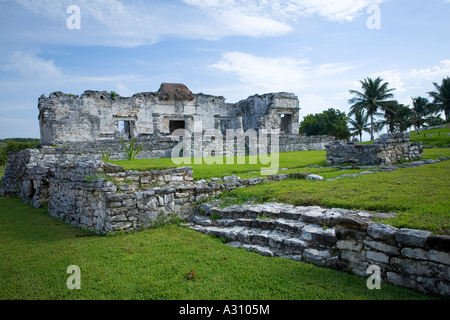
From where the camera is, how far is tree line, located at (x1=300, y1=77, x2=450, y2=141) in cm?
3450

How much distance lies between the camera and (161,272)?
14.0 feet

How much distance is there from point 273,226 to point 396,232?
2.18 m

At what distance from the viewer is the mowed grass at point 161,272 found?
11.8 ft

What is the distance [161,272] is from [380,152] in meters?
10.1

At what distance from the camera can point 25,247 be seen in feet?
18.5

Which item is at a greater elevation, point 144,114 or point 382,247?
point 144,114

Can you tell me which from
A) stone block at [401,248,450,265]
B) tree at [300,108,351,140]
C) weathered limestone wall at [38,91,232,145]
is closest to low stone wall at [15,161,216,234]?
stone block at [401,248,450,265]

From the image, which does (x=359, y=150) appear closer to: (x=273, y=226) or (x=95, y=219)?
(x=273, y=226)

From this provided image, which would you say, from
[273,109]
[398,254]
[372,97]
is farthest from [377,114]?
[398,254]

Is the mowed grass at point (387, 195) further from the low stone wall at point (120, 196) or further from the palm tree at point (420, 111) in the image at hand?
the palm tree at point (420, 111)

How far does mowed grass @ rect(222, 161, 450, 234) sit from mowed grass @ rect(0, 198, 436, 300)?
4.00ft

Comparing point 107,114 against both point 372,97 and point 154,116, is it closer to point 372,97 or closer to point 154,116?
point 154,116

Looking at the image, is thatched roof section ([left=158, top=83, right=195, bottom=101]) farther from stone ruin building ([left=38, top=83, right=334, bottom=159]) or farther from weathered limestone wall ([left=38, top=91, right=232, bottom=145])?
weathered limestone wall ([left=38, top=91, right=232, bottom=145])

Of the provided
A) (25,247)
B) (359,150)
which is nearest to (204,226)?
(25,247)
